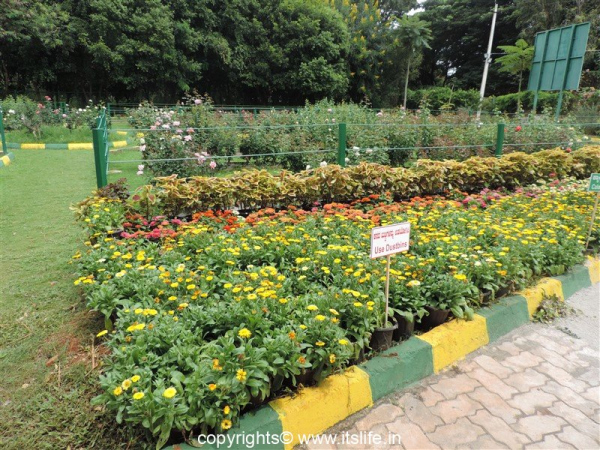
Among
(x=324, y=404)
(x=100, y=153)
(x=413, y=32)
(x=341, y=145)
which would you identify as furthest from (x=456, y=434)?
(x=413, y=32)

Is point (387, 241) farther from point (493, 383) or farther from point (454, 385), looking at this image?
point (493, 383)

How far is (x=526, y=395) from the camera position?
252 cm

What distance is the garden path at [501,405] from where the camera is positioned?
85.3 inches

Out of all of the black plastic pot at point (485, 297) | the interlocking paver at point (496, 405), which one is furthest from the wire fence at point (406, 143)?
the interlocking paver at point (496, 405)

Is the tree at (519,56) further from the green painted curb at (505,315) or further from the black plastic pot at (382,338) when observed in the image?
the black plastic pot at (382,338)

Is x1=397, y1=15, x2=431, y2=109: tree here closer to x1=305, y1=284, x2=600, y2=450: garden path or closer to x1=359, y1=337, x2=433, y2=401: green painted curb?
x1=305, y1=284, x2=600, y2=450: garden path

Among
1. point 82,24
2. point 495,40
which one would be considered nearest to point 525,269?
point 82,24

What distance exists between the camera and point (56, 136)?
14.0 m

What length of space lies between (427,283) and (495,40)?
40.2 m

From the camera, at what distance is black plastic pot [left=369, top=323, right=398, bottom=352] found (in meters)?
2.62

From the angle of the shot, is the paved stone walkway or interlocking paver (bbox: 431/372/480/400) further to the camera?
interlocking paver (bbox: 431/372/480/400)

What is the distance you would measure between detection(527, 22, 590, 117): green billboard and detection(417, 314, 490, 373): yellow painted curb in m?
11.5

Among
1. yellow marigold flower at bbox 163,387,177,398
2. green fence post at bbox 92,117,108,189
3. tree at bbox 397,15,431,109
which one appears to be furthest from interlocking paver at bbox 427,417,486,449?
tree at bbox 397,15,431,109

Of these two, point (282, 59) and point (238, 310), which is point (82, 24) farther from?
point (238, 310)
